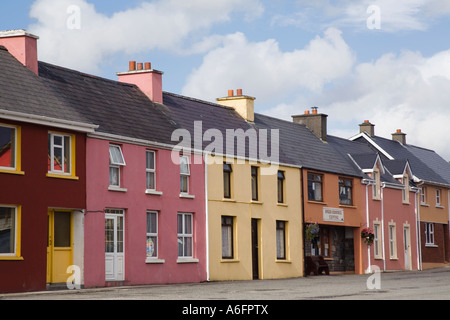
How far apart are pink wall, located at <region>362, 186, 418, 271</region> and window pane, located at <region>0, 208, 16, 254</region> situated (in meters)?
24.7

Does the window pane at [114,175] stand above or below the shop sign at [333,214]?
above

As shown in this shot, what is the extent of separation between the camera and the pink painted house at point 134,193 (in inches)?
1210

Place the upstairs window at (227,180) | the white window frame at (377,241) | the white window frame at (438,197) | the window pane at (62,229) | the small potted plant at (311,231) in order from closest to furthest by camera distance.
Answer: the window pane at (62,229) → the upstairs window at (227,180) → the small potted plant at (311,231) → the white window frame at (377,241) → the white window frame at (438,197)

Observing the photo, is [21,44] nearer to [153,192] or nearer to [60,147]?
[60,147]

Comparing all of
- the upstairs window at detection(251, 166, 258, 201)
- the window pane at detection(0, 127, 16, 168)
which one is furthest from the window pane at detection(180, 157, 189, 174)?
the window pane at detection(0, 127, 16, 168)

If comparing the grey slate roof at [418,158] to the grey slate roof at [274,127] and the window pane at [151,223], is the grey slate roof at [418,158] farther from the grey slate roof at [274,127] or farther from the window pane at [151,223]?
the window pane at [151,223]

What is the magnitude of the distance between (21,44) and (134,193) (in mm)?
6430

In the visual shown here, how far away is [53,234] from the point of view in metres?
29.2

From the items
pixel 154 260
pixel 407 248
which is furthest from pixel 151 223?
pixel 407 248

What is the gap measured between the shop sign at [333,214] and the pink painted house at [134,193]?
10465 mm

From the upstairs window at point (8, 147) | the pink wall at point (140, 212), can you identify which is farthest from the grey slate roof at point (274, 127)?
the upstairs window at point (8, 147)
